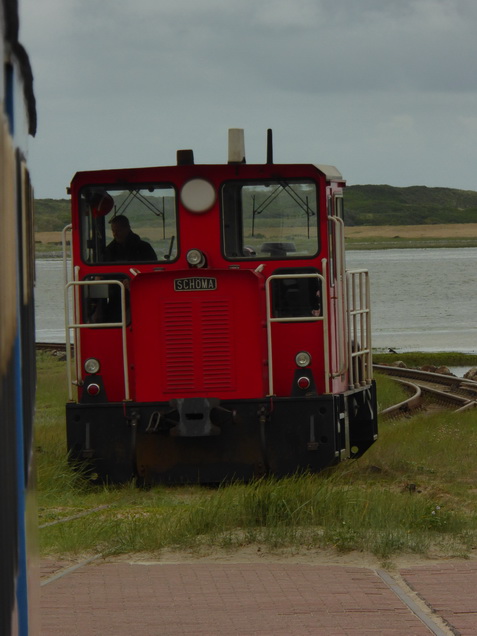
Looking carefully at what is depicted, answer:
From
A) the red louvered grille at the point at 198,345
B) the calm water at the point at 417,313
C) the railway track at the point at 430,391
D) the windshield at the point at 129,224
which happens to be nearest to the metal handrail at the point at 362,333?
the red louvered grille at the point at 198,345

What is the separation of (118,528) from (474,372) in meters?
18.9

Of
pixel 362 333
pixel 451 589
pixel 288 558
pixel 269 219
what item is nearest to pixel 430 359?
pixel 362 333

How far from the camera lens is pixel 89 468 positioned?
10375 mm

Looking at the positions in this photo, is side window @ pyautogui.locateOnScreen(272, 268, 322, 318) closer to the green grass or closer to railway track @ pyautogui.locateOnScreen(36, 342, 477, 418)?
railway track @ pyautogui.locateOnScreen(36, 342, 477, 418)

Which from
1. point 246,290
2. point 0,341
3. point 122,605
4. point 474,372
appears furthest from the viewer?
point 474,372

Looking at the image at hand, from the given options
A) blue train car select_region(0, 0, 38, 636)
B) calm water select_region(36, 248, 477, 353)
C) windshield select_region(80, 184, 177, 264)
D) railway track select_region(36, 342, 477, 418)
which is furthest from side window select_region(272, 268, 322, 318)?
calm water select_region(36, 248, 477, 353)

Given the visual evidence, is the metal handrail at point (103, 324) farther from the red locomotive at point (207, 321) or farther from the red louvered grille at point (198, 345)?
the red louvered grille at point (198, 345)

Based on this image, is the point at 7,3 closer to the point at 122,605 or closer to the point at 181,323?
the point at 122,605

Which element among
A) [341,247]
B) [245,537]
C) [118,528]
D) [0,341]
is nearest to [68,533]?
[118,528]

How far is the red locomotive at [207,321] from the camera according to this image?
9.95 m

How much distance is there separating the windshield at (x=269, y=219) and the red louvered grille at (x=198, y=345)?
0.65 meters

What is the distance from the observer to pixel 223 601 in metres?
6.10

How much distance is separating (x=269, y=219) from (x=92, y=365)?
2089 mm

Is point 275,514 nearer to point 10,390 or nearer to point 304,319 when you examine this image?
point 304,319
